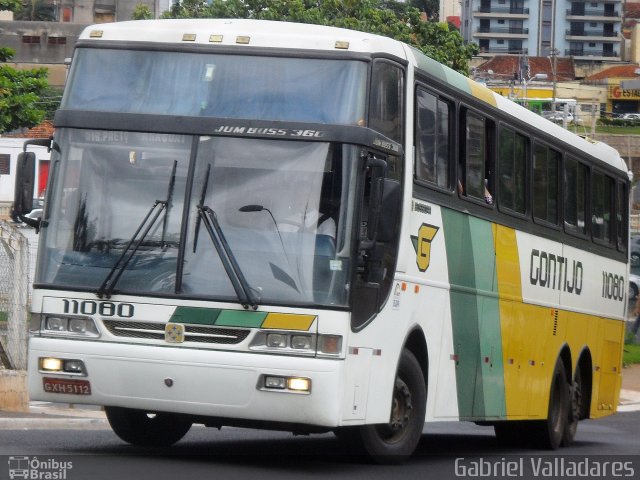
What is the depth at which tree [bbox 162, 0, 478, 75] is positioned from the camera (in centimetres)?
4878

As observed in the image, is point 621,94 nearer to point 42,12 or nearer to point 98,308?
point 42,12

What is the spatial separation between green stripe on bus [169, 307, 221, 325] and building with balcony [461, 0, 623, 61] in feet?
457

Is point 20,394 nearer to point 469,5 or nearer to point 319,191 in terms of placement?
point 319,191

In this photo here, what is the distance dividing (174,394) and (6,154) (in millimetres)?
42804

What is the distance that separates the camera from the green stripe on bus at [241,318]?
10547mm

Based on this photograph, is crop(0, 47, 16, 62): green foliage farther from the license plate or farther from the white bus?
the license plate

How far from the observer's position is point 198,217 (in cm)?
1079

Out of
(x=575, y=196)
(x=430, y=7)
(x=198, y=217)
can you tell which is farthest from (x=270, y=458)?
(x=430, y=7)

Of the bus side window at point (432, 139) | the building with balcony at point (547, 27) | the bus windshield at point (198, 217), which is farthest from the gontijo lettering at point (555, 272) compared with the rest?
the building with balcony at point (547, 27)

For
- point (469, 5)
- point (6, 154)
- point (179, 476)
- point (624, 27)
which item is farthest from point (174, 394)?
point (624, 27)

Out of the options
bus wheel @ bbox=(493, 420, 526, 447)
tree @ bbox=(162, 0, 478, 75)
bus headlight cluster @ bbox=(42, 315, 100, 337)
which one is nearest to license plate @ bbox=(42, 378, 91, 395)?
bus headlight cluster @ bbox=(42, 315, 100, 337)

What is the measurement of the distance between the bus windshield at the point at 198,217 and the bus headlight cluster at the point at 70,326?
25 cm

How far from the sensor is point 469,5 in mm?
150125

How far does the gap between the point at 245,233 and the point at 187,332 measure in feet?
2.66
